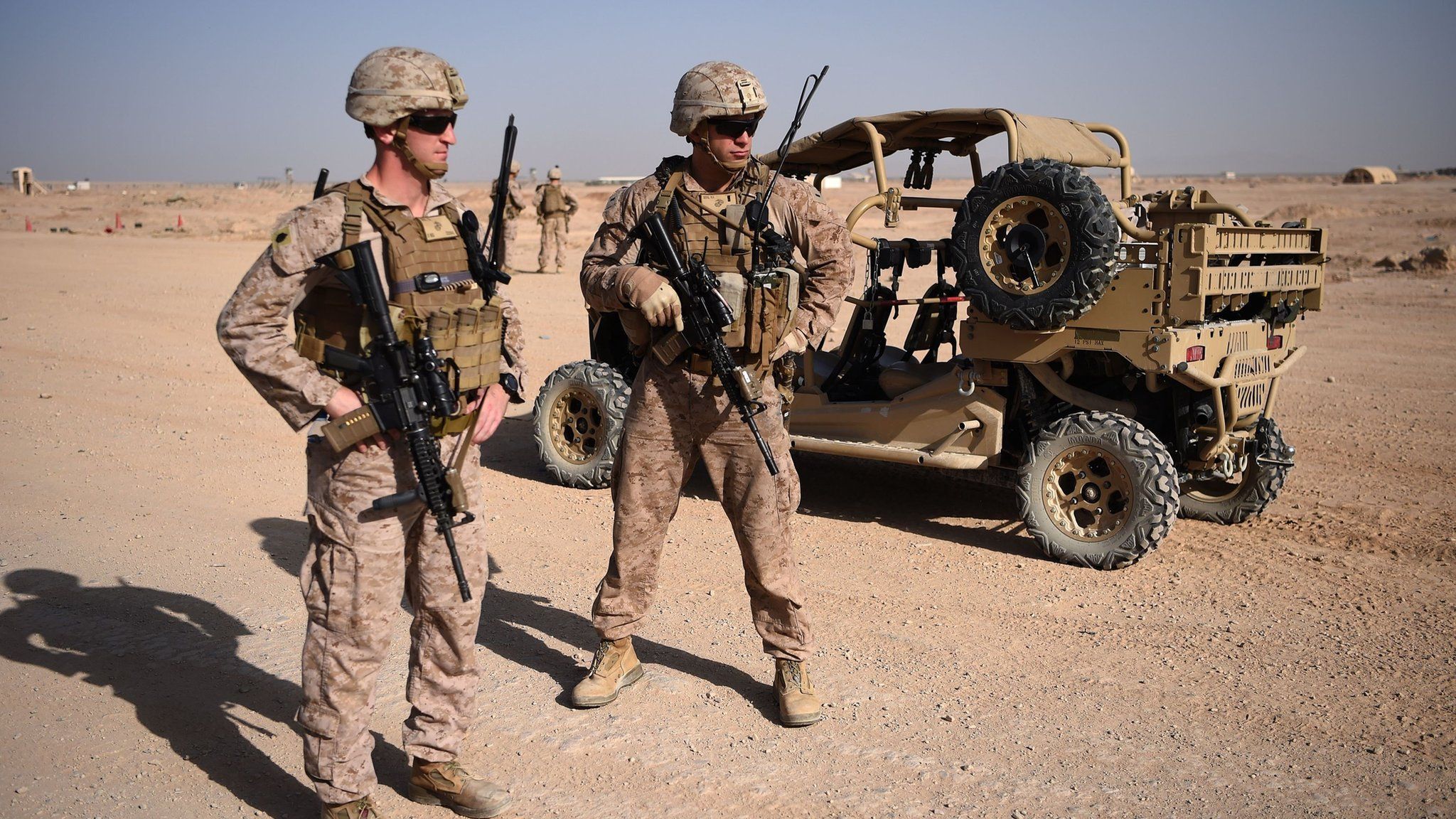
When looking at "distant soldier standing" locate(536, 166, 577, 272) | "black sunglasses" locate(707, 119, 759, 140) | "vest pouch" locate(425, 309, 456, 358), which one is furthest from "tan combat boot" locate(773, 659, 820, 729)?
"distant soldier standing" locate(536, 166, 577, 272)

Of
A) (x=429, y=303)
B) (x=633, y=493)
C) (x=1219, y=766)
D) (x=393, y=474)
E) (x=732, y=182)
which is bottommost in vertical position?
(x=1219, y=766)

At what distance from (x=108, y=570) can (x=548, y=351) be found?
6.46 meters

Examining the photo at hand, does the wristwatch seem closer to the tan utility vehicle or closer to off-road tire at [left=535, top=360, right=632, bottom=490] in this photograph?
the tan utility vehicle

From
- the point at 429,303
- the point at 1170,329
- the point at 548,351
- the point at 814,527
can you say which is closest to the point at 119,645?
the point at 429,303

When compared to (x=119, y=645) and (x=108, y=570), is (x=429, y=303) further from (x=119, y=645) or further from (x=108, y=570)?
(x=108, y=570)

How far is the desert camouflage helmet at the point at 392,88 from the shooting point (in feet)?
10.4

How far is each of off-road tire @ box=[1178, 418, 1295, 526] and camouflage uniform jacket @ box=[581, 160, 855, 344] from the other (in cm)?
304

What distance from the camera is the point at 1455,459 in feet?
25.3

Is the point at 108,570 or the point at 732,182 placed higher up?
the point at 732,182

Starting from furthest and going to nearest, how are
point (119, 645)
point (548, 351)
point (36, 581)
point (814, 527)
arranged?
point (548, 351) < point (814, 527) < point (36, 581) < point (119, 645)

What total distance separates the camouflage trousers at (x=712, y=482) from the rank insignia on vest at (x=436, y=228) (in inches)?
40.5

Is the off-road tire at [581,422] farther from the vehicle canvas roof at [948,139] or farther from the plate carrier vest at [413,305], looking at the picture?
the plate carrier vest at [413,305]

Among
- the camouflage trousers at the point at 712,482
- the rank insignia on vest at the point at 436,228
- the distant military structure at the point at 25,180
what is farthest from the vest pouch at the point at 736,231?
the distant military structure at the point at 25,180

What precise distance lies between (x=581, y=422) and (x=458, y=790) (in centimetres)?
412
